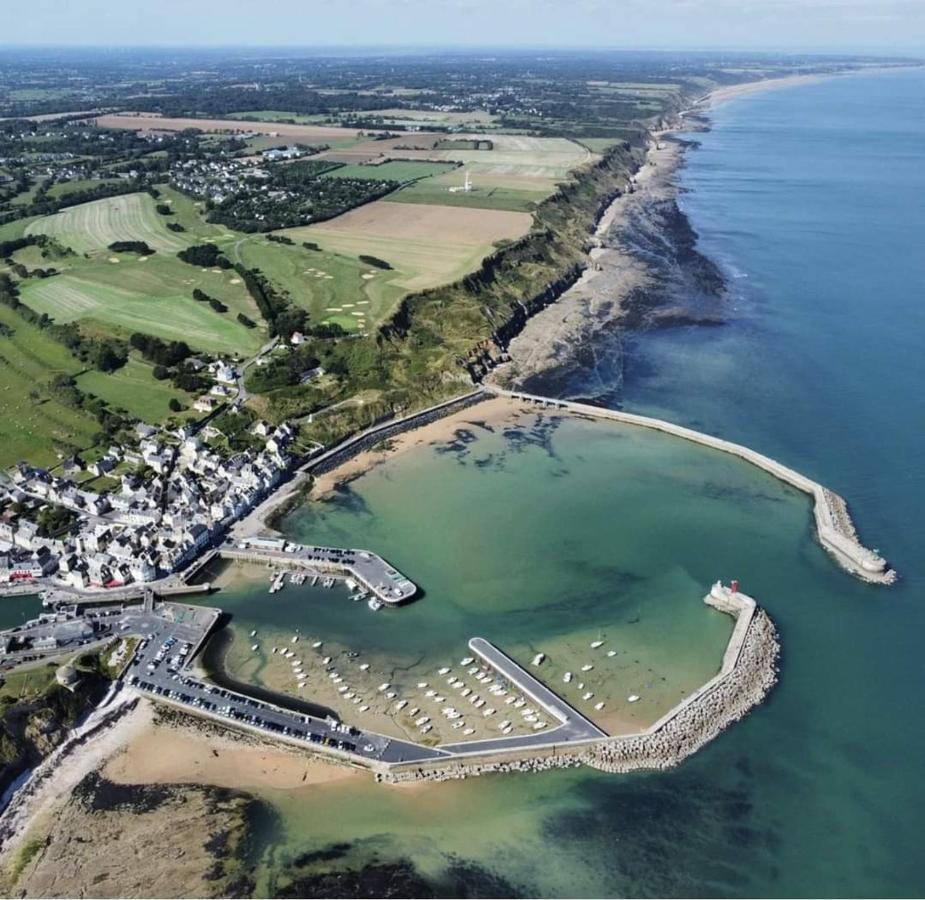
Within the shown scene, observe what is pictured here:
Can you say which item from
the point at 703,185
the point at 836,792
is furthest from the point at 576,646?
the point at 703,185

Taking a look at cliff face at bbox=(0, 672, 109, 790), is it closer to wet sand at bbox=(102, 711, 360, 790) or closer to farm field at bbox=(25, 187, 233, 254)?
wet sand at bbox=(102, 711, 360, 790)

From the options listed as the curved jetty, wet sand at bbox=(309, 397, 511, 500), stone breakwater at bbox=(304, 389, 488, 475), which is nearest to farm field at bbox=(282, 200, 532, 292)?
stone breakwater at bbox=(304, 389, 488, 475)

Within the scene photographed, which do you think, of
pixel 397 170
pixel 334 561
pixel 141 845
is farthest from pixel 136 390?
pixel 397 170

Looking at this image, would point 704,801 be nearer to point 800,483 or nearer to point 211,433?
point 800,483

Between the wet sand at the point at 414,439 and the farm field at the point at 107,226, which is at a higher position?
the farm field at the point at 107,226

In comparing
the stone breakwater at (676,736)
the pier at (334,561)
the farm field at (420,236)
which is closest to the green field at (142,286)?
the farm field at (420,236)

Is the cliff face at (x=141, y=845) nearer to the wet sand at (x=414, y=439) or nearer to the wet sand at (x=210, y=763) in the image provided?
the wet sand at (x=210, y=763)
